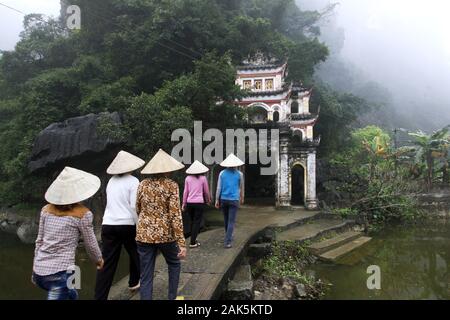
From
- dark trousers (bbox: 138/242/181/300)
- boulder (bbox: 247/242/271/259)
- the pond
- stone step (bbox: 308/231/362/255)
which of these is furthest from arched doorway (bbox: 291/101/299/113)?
dark trousers (bbox: 138/242/181/300)

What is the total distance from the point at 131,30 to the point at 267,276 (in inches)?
664

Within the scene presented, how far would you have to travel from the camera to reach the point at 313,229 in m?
11.4

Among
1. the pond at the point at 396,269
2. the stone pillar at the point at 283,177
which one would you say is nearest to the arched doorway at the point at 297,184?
the stone pillar at the point at 283,177

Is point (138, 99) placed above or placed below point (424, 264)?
above

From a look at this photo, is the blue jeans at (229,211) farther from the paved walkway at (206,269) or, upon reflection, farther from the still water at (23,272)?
the still water at (23,272)

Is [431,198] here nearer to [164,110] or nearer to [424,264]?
[424,264]

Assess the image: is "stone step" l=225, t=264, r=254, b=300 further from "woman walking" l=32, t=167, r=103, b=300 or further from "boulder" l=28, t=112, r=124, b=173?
"boulder" l=28, t=112, r=124, b=173

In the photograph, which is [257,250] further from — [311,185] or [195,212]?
[311,185]

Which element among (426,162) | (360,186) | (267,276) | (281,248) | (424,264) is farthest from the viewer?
(426,162)

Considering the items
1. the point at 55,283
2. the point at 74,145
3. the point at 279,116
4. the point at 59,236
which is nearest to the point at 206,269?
the point at 55,283

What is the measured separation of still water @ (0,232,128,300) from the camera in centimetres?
780

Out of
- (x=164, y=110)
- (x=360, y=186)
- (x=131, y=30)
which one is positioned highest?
(x=131, y=30)
